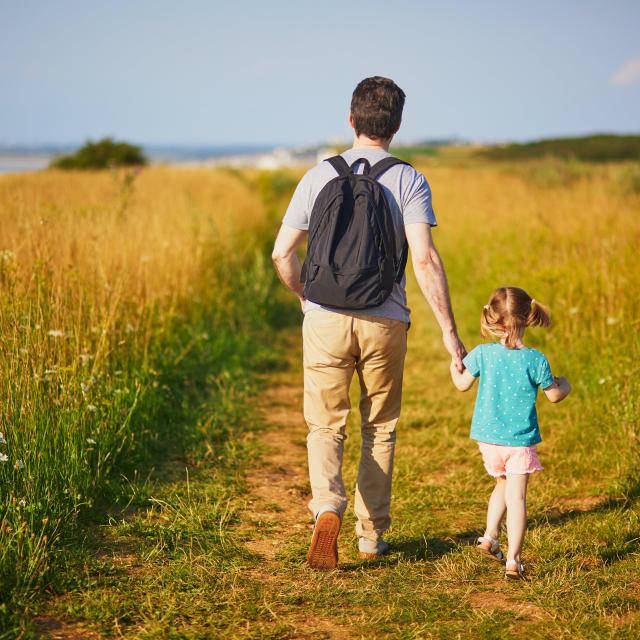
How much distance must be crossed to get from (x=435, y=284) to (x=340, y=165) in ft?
2.22

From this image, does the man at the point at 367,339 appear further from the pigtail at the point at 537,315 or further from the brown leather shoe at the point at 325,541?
the pigtail at the point at 537,315

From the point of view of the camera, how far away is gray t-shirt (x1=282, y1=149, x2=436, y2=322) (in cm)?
343

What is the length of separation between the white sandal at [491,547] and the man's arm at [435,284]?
85cm

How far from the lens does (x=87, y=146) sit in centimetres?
2834

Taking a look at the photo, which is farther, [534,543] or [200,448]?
[200,448]

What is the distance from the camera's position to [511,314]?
3406 millimetres

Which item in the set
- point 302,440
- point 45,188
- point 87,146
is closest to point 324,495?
point 302,440

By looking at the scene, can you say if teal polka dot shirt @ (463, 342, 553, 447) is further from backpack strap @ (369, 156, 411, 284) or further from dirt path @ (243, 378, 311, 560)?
dirt path @ (243, 378, 311, 560)

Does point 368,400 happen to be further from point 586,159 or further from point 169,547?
point 586,159

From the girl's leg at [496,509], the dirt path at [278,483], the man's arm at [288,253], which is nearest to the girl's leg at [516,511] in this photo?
the girl's leg at [496,509]

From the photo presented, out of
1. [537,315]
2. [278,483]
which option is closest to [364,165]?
[537,315]

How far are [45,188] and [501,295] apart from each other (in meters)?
9.78

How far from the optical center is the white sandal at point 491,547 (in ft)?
12.1

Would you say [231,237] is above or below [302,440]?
above
